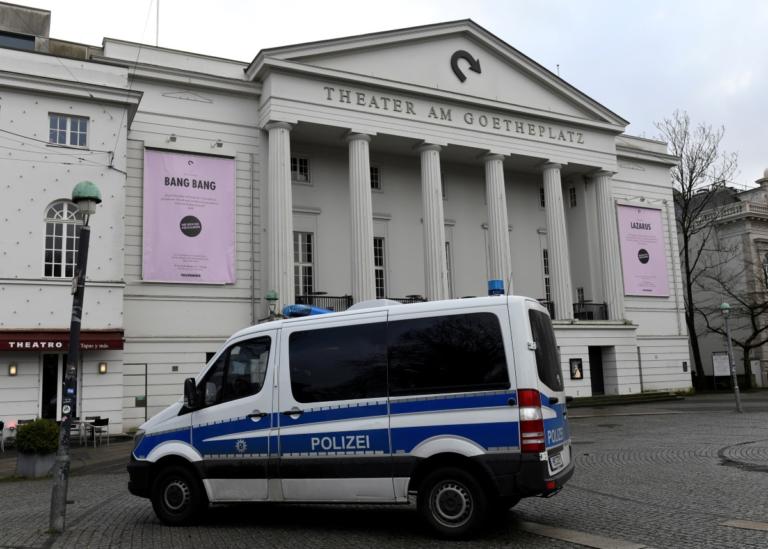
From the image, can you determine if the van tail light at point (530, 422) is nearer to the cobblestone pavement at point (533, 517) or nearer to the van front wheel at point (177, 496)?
the cobblestone pavement at point (533, 517)

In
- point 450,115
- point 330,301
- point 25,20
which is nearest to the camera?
point 25,20

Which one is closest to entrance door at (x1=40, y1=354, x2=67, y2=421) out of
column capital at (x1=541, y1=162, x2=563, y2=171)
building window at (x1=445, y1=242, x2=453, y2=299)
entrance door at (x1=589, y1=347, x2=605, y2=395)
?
building window at (x1=445, y1=242, x2=453, y2=299)

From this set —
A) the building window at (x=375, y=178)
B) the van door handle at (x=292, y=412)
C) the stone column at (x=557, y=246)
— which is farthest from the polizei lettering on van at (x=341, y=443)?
the stone column at (x=557, y=246)

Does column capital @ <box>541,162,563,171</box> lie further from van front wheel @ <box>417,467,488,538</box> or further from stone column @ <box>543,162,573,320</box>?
van front wheel @ <box>417,467,488,538</box>

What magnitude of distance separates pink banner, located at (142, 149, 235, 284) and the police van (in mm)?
17066

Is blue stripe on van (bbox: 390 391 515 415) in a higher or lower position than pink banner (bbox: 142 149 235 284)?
lower

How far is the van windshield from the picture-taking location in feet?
23.9

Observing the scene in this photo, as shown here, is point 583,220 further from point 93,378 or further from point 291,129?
point 93,378

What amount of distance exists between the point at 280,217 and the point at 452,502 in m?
20.4

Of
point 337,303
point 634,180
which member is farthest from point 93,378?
point 634,180

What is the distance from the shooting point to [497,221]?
3200cm

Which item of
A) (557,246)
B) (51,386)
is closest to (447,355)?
(51,386)

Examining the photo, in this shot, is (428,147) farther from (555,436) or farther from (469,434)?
(469,434)

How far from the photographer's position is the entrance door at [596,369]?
34500 millimetres
